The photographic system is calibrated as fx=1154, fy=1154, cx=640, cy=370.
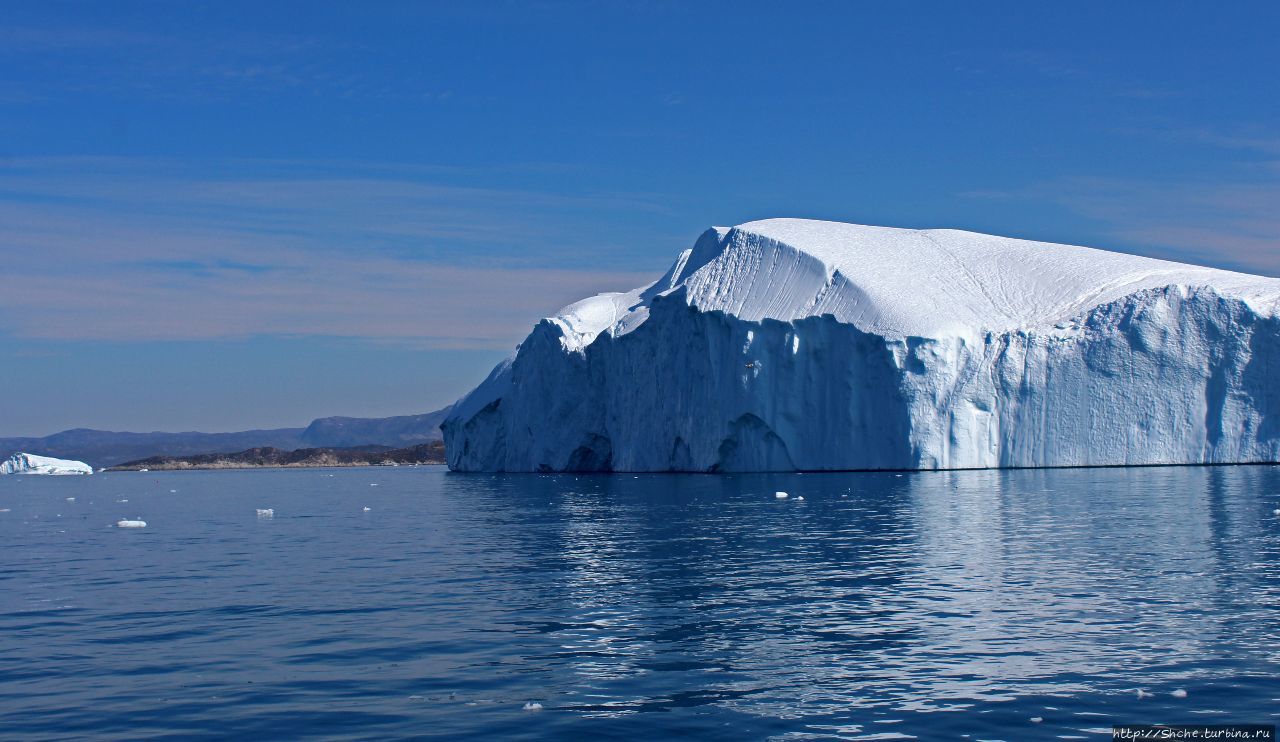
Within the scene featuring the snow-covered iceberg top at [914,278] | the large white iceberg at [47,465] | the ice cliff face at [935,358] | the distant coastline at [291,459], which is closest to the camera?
the ice cliff face at [935,358]

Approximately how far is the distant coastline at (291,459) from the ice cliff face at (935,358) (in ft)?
257

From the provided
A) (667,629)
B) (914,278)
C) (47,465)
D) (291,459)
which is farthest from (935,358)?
(291,459)

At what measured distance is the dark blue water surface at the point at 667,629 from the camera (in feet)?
24.4

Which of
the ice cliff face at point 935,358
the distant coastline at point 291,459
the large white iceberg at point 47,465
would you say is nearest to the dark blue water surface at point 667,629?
the ice cliff face at point 935,358

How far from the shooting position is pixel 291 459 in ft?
440

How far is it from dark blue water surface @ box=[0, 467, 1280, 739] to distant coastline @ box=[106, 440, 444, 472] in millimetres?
103141

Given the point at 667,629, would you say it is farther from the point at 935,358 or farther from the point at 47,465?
the point at 47,465

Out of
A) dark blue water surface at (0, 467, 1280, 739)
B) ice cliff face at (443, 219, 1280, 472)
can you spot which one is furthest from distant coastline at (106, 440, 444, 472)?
dark blue water surface at (0, 467, 1280, 739)

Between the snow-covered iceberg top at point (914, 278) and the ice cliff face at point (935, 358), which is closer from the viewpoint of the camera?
the ice cliff face at point (935, 358)

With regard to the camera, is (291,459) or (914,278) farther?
(291,459)

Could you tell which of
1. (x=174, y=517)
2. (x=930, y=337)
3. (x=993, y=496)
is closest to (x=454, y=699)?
(x=993, y=496)

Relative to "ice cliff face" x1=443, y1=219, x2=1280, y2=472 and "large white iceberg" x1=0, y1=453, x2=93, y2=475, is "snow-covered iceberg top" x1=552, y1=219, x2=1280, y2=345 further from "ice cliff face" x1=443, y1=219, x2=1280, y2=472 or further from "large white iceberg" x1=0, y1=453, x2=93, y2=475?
"large white iceberg" x1=0, y1=453, x2=93, y2=475

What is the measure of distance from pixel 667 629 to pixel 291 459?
13062 centimetres

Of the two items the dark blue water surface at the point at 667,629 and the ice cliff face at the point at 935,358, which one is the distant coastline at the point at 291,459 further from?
the dark blue water surface at the point at 667,629
